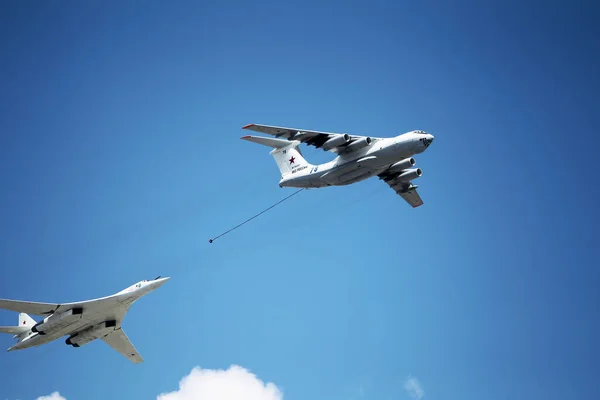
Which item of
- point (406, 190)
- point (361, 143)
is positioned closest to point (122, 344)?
point (361, 143)

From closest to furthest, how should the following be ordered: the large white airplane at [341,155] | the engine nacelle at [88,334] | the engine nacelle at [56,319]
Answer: the large white airplane at [341,155] → the engine nacelle at [56,319] → the engine nacelle at [88,334]

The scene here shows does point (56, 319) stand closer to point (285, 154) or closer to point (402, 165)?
point (285, 154)

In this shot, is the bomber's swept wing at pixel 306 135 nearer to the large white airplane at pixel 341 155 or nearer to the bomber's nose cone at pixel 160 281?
the large white airplane at pixel 341 155

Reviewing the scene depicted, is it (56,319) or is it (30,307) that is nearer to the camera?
(56,319)

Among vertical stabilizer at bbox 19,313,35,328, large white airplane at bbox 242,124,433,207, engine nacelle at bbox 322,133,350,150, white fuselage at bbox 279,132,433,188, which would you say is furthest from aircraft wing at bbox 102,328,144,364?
Answer: engine nacelle at bbox 322,133,350,150

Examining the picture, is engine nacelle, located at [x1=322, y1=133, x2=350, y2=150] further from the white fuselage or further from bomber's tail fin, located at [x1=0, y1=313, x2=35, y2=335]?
bomber's tail fin, located at [x1=0, y1=313, x2=35, y2=335]

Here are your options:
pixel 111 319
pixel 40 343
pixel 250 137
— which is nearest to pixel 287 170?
pixel 250 137

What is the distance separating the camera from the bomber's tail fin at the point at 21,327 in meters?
29.0

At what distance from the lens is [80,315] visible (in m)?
28.1

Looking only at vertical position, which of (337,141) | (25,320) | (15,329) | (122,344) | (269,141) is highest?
(269,141)

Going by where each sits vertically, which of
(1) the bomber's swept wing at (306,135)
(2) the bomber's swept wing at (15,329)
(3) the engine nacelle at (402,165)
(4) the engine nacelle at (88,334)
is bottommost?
(4) the engine nacelle at (88,334)

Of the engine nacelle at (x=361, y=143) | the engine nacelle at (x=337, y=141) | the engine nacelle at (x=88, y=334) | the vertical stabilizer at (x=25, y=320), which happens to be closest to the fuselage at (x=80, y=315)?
the engine nacelle at (x=88, y=334)

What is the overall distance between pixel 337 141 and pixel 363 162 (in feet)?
4.35

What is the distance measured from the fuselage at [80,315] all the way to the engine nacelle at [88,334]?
53cm
